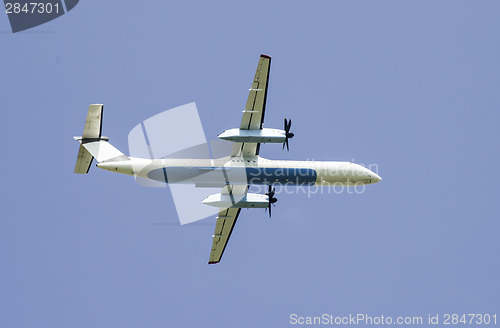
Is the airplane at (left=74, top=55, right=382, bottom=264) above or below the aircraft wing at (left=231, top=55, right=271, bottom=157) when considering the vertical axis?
below

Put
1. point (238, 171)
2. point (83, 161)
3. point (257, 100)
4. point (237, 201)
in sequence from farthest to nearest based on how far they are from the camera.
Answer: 1. point (237, 201)
2. point (83, 161)
3. point (238, 171)
4. point (257, 100)

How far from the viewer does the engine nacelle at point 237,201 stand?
155 feet

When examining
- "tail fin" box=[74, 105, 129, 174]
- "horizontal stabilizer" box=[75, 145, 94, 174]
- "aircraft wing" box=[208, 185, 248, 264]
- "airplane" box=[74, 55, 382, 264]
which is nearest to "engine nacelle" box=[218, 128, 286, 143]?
"airplane" box=[74, 55, 382, 264]

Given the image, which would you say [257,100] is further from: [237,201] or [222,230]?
[222,230]

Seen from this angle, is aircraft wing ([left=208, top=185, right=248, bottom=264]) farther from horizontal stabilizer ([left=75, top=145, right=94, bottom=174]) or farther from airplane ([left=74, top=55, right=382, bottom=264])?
horizontal stabilizer ([left=75, top=145, right=94, bottom=174])

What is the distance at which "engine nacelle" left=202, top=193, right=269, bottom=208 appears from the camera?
4728cm

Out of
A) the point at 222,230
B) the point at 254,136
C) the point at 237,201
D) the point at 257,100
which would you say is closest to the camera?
the point at 257,100

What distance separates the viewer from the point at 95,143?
44.9 metres

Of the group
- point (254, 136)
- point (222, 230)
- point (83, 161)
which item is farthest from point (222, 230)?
point (83, 161)

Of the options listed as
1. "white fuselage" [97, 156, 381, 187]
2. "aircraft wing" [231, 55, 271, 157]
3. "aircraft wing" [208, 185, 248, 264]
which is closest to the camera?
"aircraft wing" [231, 55, 271, 157]

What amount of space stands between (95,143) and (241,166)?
9.01 m

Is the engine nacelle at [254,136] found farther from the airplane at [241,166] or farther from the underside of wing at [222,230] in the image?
the underside of wing at [222,230]

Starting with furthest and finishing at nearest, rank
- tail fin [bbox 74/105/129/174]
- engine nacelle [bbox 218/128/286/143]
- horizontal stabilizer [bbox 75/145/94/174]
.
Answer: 1. horizontal stabilizer [bbox 75/145/94/174]
2. tail fin [bbox 74/105/129/174]
3. engine nacelle [bbox 218/128/286/143]

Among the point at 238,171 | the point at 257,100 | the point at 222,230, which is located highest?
the point at 257,100
